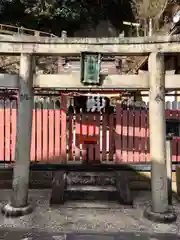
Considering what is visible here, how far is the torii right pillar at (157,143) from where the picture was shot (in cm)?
522

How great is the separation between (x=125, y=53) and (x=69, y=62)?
371 inches

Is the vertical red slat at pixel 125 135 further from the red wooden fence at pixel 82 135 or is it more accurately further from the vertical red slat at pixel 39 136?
the vertical red slat at pixel 39 136

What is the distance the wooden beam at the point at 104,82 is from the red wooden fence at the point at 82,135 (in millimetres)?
2104

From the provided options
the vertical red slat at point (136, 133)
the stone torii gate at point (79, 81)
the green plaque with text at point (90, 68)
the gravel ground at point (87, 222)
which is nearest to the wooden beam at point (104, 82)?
the stone torii gate at point (79, 81)

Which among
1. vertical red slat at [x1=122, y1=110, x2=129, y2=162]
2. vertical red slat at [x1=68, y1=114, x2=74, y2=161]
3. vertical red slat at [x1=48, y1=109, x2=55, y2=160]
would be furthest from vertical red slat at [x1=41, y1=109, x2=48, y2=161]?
vertical red slat at [x1=122, y1=110, x2=129, y2=162]

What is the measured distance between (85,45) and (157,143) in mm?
2234

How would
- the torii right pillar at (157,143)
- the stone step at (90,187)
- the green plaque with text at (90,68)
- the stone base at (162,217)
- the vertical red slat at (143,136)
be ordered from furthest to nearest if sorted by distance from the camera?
the vertical red slat at (143,136), the stone step at (90,187), the green plaque with text at (90,68), the torii right pillar at (157,143), the stone base at (162,217)

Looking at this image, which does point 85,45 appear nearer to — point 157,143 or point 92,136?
point 157,143

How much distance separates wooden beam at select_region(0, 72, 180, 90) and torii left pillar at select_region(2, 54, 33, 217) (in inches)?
7.9

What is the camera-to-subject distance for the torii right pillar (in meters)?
5.22

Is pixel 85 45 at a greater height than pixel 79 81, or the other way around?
pixel 85 45

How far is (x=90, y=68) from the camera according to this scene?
538cm

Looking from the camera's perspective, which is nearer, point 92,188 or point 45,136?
point 92,188

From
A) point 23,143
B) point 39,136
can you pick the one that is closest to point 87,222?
point 23,143
